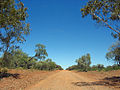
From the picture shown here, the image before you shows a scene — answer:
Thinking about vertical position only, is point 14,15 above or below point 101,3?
below

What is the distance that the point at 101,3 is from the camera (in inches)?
516

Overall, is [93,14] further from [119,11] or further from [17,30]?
[17,30]

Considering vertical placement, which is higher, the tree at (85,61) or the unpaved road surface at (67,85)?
the tree at (85,61)

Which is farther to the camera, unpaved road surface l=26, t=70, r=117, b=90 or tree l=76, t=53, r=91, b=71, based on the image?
tree l=76, t=53, r=91, b=71

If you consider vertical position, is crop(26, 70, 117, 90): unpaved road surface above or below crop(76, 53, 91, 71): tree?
below

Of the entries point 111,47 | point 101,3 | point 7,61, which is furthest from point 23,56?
point 101,3

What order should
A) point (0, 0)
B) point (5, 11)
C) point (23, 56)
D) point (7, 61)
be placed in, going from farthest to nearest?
point (23, 56) < point (7, 61) < point (5, 11) < point (0, 0)

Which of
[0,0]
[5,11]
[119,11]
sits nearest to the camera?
[0,0]

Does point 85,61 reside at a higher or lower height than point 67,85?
higher

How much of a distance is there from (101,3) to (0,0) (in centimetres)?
1077

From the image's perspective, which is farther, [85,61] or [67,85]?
[85,61]

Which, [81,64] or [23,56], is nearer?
[23,56]

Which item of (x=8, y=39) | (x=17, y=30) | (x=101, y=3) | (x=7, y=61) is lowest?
(x=7, y=61)

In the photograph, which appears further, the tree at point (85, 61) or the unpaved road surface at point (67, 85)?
the tree at point (85, 61)
